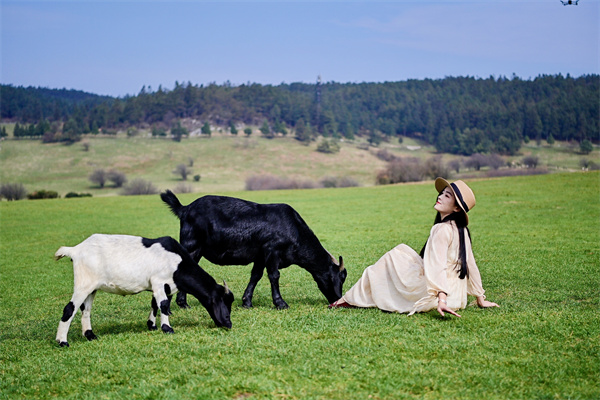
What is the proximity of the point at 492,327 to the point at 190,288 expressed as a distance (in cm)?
408

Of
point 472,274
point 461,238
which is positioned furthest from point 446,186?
point 472,274

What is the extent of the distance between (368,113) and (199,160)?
2952 inches

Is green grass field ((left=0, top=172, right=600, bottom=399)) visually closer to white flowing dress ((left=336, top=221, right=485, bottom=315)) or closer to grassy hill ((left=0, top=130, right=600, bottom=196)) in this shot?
white flowing dress ((left=336, top=221, right=485, bottom=315))

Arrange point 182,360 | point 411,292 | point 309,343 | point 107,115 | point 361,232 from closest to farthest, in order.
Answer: point 182,360 → point 309,343 → point 411,292 → point 361,232 → point 107,115

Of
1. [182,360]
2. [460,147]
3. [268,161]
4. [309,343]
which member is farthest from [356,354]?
[460,147]

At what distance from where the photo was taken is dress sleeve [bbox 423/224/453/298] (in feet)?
28.4

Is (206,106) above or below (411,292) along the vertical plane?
above

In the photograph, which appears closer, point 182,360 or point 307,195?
point 182,360

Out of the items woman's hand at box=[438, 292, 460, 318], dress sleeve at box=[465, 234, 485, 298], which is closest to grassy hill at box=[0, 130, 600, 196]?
dress sleeve at box=[465, 234, 485, 298]

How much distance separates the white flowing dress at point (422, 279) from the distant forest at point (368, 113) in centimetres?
12602

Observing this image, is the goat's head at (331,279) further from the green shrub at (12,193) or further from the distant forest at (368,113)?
the distant forest at (368,113)

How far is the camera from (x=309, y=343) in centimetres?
764

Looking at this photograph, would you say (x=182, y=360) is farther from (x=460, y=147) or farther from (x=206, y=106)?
(x=206, y=106)

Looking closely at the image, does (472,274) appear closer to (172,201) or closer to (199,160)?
(172,201)
